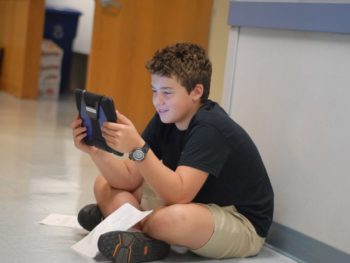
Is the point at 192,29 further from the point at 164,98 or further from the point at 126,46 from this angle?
the point at 164,98

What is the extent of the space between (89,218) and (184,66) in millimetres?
521

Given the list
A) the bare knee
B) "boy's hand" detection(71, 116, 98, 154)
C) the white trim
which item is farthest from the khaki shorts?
the white trim

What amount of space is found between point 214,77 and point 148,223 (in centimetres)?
165

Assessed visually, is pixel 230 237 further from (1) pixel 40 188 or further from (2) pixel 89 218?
(1) pixel 40 188

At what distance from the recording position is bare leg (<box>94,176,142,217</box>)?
1724 mm

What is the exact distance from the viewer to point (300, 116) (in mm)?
1800

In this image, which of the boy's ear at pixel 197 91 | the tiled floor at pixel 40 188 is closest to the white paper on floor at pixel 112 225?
the tiled floor at pixel 40 188

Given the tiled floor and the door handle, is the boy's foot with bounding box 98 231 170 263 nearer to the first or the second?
the tiled floor

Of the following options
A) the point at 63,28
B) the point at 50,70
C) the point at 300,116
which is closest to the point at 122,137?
the point at 300,116

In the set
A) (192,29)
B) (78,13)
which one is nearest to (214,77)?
(192,29)

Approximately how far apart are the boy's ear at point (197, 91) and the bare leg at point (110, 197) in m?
0.35

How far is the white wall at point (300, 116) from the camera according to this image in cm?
167

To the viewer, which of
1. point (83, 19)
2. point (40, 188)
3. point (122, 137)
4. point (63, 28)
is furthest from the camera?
point (83, 19)

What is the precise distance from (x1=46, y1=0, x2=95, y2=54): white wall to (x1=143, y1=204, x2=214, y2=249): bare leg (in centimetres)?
420
